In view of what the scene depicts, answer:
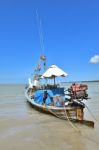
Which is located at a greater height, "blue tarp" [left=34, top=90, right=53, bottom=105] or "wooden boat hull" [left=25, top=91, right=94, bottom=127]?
"blue tarp" [left=34, top=90, right=53, bottom=105]

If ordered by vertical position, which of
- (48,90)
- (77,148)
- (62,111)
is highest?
(48,90)

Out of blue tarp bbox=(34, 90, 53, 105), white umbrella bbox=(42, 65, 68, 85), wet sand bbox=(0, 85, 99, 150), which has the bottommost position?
wet sand bbox=(0, 85, 99, 150)

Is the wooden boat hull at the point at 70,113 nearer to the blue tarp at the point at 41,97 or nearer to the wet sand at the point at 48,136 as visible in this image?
the wet sand at the point at 48,136

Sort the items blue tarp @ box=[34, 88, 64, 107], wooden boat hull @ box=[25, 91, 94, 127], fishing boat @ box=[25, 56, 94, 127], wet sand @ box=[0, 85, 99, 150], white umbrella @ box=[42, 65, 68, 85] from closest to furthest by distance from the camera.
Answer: wet sand @ box=[0, 85, 99, 150] → wooden boat hull @ box=[25, 91, 94, 127] → fishing boat @ box=[25, 56, 94, 127] → white umbrella @ box=[42, 65, 68, 85] → blue tarp @ box=[34, 88, 64, 107]

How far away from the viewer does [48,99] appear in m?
14.3

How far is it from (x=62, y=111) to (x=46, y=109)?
1764 mm

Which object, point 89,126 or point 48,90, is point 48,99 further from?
point 89,126

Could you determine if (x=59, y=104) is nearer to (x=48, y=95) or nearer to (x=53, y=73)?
(x=48, y=95)

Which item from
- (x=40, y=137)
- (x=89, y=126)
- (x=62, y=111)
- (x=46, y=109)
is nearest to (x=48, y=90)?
(x=46, y=109)

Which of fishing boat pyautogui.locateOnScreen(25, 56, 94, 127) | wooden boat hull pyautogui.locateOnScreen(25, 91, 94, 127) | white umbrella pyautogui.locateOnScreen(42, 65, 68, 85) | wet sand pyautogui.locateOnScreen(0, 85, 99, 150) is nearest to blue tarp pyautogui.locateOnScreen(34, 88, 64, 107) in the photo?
fishing boat pyautogui.locateOnScreen(25, 56, 94, 127)

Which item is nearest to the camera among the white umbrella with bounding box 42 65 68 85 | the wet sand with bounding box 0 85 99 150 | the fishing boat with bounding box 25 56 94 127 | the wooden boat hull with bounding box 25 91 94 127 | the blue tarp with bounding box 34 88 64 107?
the wet sand with bounding box 0 85 99 150

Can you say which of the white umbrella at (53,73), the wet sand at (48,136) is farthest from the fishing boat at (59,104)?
the wet sand at (48,136)

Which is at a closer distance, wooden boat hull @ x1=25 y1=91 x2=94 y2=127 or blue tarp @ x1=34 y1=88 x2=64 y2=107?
wooden boat hull @ x1=25 y1=91 x2=94 y2=127

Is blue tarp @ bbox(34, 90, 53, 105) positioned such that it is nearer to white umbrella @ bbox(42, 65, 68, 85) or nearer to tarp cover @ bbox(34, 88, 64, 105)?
tarp cover @ bbox(34, 88, 64, 105)
